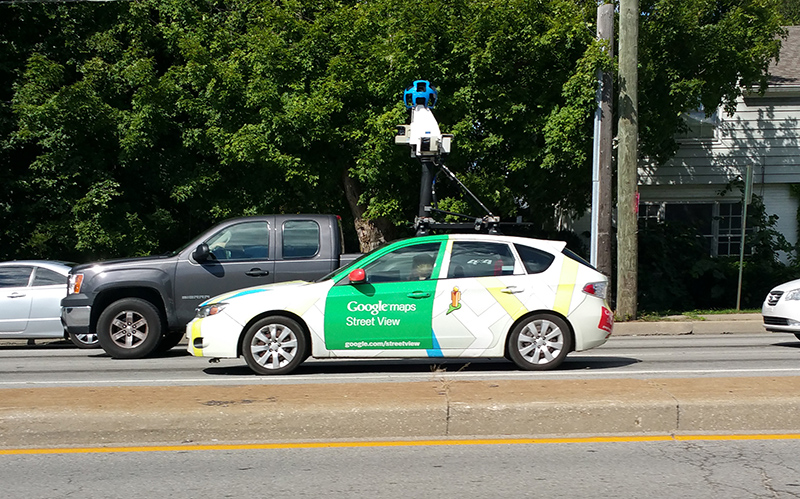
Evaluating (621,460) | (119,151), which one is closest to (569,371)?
(621,460)

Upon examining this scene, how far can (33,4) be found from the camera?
19750 millimetres

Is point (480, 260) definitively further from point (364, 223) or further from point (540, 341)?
point (364, 223)

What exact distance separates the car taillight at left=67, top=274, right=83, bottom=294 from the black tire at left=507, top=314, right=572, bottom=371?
20.2 ft

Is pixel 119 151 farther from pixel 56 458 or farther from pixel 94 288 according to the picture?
pixel 56 458

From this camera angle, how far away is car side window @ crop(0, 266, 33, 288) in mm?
14258

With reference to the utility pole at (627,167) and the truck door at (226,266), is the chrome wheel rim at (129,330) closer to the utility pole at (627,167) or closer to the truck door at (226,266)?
the truck door at (226,266)

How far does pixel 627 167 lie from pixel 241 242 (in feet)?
29.4

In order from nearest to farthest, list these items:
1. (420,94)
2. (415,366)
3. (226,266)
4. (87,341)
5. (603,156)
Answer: (415,366) < (226,266) < (87,341) < (420,94) < (603,156)

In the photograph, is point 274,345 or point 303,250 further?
point 303,250

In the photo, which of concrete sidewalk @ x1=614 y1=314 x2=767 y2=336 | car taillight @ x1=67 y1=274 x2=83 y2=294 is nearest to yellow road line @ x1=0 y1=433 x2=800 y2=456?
car taillight @ x1=67 y1=274 x2=83 y2=294

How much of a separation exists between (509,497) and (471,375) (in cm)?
412

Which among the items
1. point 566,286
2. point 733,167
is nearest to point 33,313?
point 566,286

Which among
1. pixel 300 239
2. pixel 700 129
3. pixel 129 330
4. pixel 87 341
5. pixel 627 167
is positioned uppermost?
pixel 700 129

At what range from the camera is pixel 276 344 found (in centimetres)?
950
